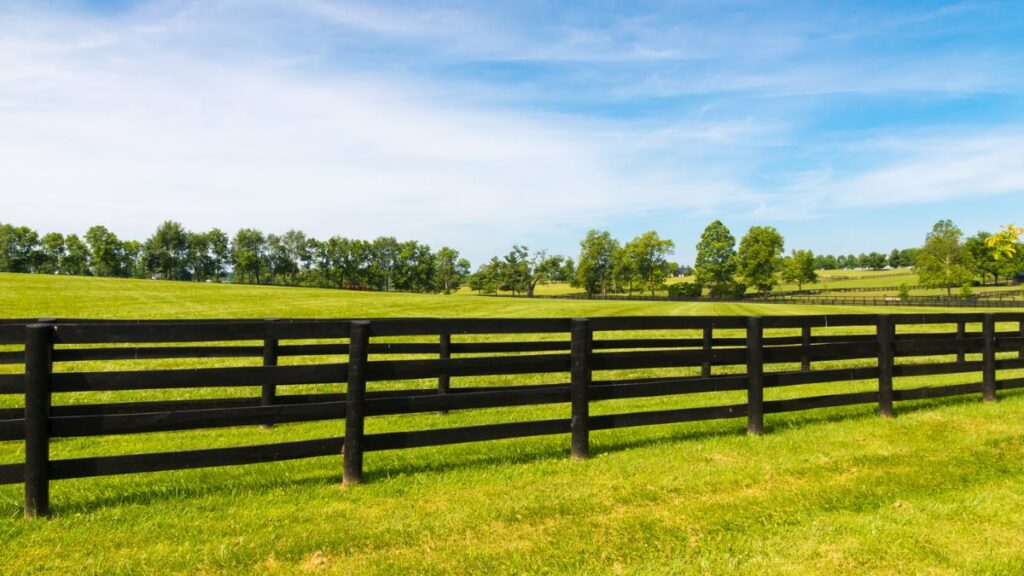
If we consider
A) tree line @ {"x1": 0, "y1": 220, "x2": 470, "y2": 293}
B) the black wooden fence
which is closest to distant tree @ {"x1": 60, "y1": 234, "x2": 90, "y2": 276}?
tree line @ {"x1": 0, "y1": 220, "x2": 470, "y2": 293}

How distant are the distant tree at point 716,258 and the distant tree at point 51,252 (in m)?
137

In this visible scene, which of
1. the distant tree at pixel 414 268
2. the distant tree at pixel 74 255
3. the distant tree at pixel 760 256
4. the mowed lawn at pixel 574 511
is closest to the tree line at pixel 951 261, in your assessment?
the distant tree at pixel 760 256

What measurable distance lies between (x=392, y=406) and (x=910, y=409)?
793 centimetres

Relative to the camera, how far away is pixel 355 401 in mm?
5234

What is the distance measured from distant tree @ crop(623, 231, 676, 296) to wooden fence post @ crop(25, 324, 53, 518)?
381 feet

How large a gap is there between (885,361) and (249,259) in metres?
146

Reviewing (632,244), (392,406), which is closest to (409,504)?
(392,406)

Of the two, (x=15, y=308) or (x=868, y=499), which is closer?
(x=868, y=499)

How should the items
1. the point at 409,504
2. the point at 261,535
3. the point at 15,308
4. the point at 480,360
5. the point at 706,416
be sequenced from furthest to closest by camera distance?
1. the point at 15,308
2. the point at 706,416
3. the point at 480,360
4. the point at 409,504
5. the point at 261,535

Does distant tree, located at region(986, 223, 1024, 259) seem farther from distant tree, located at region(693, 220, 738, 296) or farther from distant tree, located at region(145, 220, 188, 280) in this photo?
distant tree, located at region(145, 220, 188, 280)

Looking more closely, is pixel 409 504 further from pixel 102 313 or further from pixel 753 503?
pixel 102 313

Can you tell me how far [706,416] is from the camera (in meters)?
6.93

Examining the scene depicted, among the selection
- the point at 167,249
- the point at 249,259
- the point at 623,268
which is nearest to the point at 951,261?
the point at 623,268

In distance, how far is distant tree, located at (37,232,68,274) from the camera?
126750 mm
